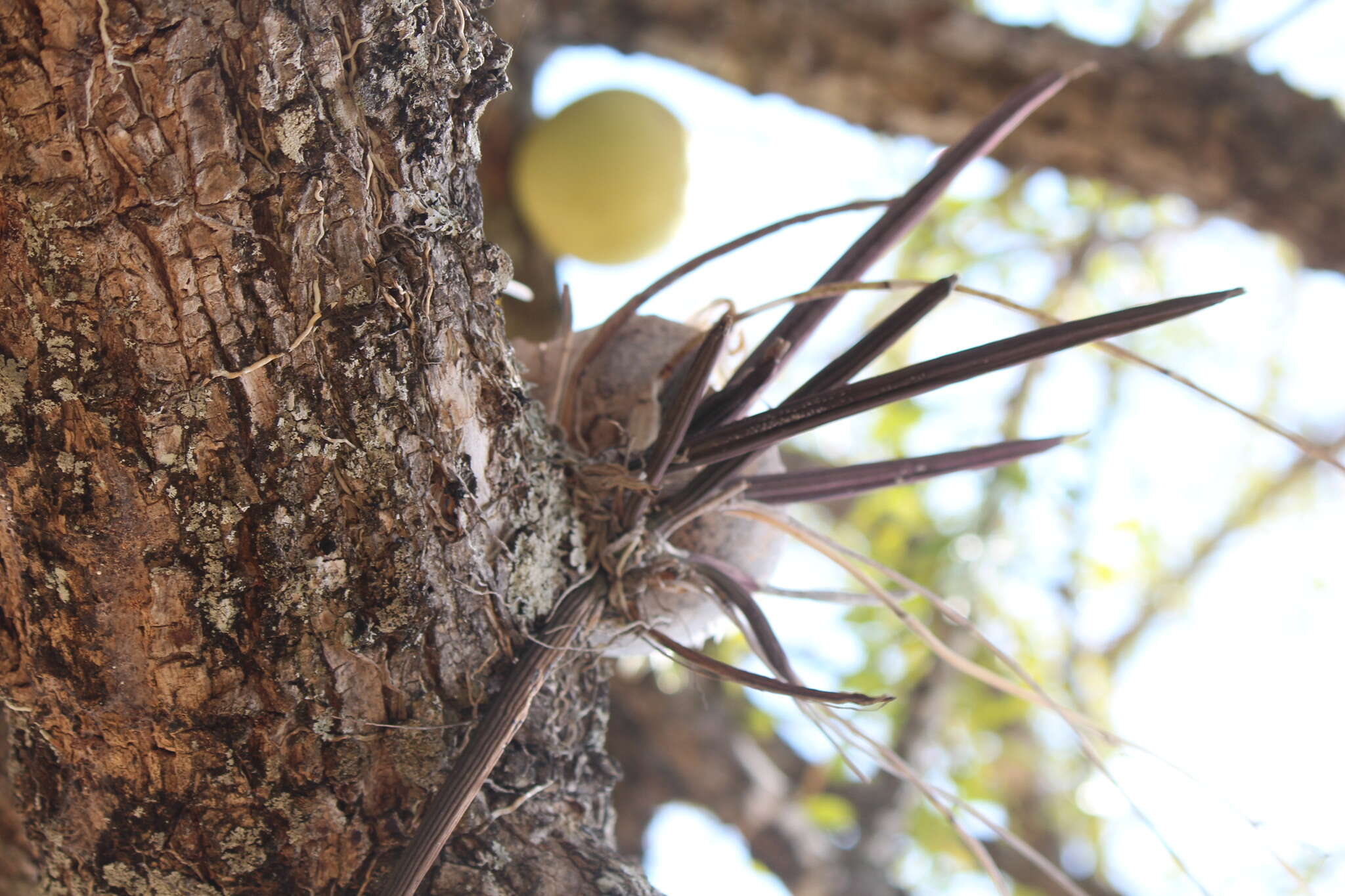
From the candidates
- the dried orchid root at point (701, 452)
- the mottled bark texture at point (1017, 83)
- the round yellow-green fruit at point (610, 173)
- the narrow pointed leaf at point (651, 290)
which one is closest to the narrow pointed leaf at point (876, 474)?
the dried orchid root at point (701, 452)

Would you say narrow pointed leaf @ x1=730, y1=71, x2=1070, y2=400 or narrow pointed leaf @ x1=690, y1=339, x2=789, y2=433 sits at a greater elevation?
narrow pointed leaf @ x1=730, y1=71, x2=1070, y2=400

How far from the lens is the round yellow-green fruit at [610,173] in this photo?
3.04 ft

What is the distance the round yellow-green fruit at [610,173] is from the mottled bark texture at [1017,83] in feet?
0.71

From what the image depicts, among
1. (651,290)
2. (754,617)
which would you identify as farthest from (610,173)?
(754,617)

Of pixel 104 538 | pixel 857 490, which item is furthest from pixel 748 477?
pixel 104 538

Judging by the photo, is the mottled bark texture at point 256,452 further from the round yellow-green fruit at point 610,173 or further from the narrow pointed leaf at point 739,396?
the round yellow-green fruit at point 610,173

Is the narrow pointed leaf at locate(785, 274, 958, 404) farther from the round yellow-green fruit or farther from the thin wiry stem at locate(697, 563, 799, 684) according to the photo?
the round yellow-green fruit

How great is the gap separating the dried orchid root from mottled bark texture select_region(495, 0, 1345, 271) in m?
0.63

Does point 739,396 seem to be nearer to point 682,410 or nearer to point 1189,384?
point 682,410

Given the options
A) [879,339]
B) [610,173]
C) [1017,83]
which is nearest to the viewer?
[879,339]

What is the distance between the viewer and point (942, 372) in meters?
0.42

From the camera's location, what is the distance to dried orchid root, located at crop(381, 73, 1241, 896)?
0.41 metres

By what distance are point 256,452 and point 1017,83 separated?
1033mm

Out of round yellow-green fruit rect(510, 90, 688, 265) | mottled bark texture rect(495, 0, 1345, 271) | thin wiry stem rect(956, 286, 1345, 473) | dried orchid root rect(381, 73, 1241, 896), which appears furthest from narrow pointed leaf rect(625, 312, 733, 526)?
mottled bark texture rect(495, 0, 1345, 271)
